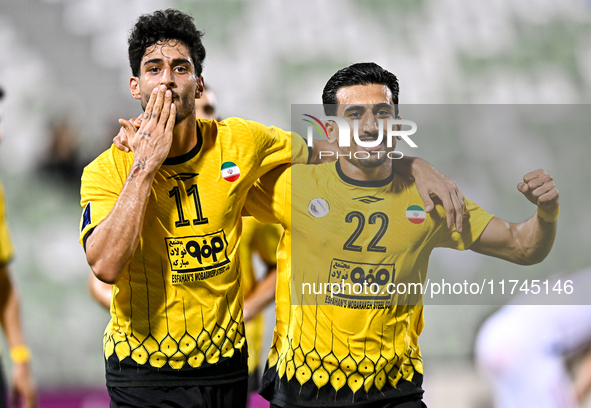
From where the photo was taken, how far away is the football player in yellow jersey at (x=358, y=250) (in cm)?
182

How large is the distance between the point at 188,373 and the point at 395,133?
1.05 m

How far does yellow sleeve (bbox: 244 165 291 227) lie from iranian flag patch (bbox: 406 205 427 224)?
0.42m

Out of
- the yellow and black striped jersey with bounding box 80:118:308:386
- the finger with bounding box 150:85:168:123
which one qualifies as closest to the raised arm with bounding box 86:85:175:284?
the finger with bounding box 150:85:168:123

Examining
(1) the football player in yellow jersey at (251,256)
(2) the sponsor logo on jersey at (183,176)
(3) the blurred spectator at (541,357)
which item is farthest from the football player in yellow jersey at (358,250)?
(1) the football player in yellow jersey at (251,256)

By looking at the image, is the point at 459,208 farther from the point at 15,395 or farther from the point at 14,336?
the point at 15,395

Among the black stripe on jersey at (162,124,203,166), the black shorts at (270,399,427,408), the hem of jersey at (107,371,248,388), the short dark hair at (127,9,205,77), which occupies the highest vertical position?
the short dark hair at (127,9,205,77)

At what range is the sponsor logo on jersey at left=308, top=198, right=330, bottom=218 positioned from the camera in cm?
192

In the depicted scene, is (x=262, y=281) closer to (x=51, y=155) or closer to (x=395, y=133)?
(x=395, y=133)

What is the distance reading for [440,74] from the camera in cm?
448

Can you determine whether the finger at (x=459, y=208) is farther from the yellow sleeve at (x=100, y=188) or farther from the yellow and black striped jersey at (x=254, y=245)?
the yellow and black striped jersey at (x=254, y=245)

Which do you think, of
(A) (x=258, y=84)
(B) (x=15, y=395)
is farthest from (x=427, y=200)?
(A) (x=258, y=84)

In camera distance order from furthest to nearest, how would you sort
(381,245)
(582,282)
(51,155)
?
1. (51,155)
2. (582,282)
3. (381,245)

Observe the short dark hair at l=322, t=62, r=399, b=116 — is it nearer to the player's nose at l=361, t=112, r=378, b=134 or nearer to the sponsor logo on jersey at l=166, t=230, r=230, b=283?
the player's nose at l=361, t=112, r=378, b=134

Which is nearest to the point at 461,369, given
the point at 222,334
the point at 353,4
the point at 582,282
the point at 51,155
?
the point at 582,282
